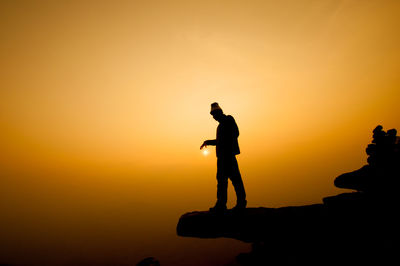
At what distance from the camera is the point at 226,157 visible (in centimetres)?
662

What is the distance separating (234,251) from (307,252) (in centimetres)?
12681

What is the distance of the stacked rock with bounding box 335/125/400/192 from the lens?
5.64 meters

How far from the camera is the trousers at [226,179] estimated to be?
255 inches

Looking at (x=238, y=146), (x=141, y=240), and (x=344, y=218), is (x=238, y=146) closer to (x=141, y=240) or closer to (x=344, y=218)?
(x=344, y=218)

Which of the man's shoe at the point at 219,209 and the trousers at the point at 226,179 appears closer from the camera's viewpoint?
the man's shoe at the point at 219,209

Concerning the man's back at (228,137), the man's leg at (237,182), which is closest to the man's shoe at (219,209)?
the man's leg at (237,182)

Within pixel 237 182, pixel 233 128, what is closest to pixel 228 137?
pixel 233 128

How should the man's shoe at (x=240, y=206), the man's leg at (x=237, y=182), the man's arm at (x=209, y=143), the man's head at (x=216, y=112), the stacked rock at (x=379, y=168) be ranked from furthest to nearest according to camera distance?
the man's arm at (x=209, y=143) < the man's head at (x=216, y=112) < the man's leg at (x=237, y=182) < the man's shoe at (x=240, y=206) < the stacked rock at (x=379, y=168)

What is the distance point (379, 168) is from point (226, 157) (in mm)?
4742

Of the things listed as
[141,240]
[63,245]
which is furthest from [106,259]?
[63,245]

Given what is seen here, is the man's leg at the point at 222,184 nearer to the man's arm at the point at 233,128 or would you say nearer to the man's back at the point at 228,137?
the man's back at the point at 228,137

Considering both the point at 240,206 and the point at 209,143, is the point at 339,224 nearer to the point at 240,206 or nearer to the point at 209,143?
the point at 240,206

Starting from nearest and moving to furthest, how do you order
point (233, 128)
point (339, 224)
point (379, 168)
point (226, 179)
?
point (339, 224)
point (379, 168)
point (226, 179)
point (233, 128)

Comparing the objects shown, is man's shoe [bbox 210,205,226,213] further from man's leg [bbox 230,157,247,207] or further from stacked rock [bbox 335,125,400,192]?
stacked rock [bbox 335,125,400,192]
